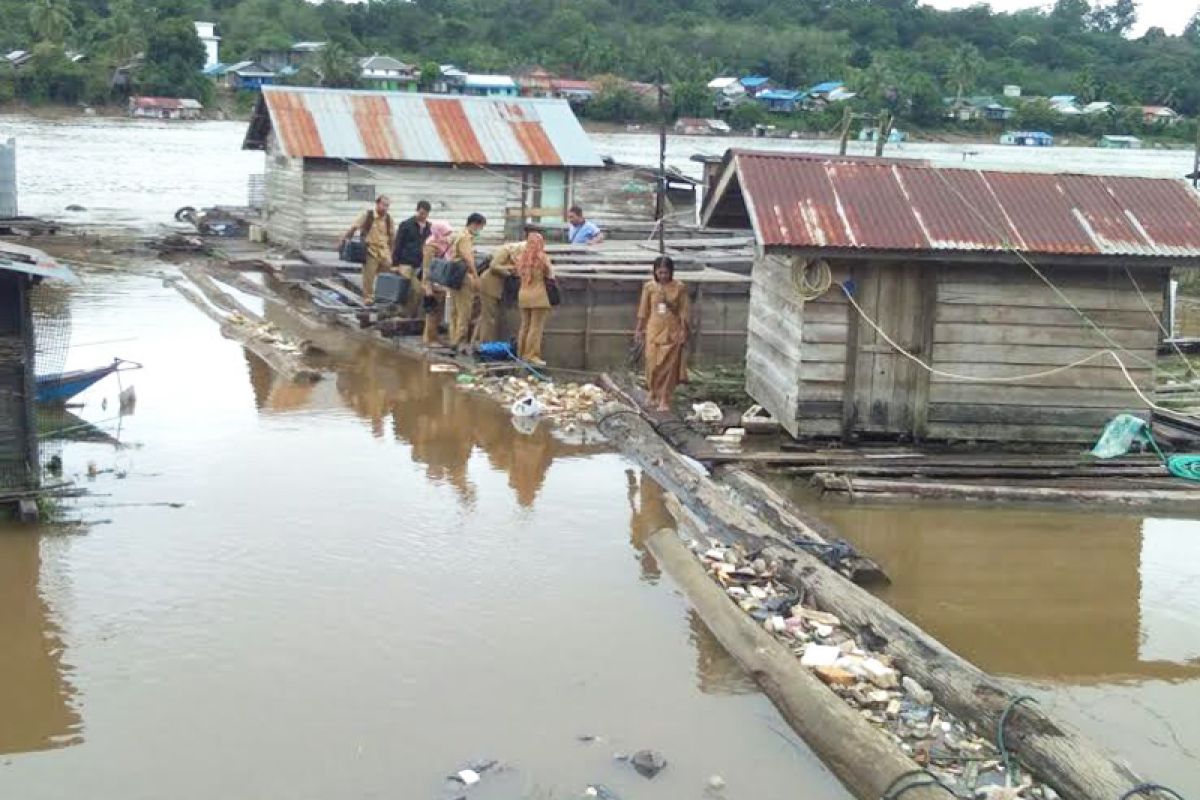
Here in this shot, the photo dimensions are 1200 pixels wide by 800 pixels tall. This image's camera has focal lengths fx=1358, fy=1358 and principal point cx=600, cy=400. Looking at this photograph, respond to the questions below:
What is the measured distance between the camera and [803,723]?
6742 mm


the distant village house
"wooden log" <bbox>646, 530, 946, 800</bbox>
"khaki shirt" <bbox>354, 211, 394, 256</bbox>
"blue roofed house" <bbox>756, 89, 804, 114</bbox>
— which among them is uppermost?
"blue roofed house" <bbox>756, 89, 804, 114</bbox>

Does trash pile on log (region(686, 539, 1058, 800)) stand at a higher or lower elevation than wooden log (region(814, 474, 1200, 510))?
lower

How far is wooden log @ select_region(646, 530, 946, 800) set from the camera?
6.15 m

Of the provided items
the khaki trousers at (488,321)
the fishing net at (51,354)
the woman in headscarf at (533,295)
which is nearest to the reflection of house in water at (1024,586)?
the woman in headscarf at (533,295)

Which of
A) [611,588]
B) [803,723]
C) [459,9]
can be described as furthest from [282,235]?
[459,9]

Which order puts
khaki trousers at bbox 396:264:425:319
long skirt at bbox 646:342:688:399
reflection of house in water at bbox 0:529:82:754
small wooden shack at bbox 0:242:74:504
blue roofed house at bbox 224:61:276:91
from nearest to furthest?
1. reflection of house in water at bbox 0:529:82:754
2. small wooden shack at bbox 0:242:74:504
3. long skirt at bbox 646:342:688:399
4. khaki trousers at bbox 396:264:425:319
5. blue roofed house at bbox 224:61:276:91

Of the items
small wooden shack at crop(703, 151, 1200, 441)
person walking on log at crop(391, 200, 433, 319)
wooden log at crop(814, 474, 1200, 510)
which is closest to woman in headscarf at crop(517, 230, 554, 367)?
person walking on log at crop(391, 200, 433, 319)

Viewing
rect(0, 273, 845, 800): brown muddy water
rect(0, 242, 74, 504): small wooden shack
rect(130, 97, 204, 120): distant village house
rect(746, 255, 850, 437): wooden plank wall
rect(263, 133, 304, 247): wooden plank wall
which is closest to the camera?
rect(0, 273, 845, 800): brown muddy water

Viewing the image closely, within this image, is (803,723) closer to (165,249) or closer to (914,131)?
(165,249)

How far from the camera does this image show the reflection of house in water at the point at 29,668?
670cm

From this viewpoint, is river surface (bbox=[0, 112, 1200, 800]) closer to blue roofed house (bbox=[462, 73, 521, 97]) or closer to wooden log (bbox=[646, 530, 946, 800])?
wooden log (bbox=[646, 530, 946, 800])

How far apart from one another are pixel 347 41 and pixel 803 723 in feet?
335

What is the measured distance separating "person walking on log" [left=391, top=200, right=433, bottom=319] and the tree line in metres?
60.4

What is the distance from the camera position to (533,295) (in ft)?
49.5
